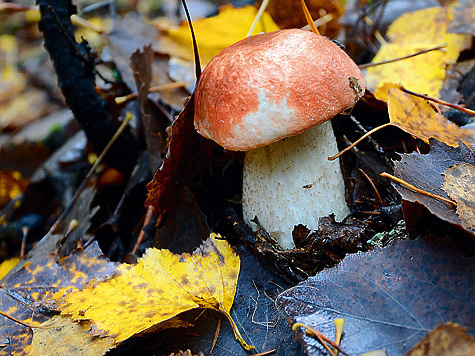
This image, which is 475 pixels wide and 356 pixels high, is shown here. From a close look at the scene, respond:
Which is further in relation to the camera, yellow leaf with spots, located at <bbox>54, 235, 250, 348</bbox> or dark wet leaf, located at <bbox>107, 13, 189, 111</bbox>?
dark wet leaf, located at <bbox>107, 13, 189, 111</bbox>

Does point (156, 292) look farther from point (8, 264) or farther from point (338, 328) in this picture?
point (8, 264)

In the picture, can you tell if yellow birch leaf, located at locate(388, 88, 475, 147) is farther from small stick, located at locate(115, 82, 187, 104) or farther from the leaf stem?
small stick, located at locate(115, 82, 187, 104)

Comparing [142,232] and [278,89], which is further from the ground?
[278,89]

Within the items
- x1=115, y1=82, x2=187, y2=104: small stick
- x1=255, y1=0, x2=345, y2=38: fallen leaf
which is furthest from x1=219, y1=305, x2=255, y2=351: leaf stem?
x1=255, y1=0, x2=345, y2=38: fallen leaf

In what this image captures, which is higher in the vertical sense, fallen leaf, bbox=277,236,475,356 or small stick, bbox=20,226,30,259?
fallen leaf, bbox=277,236,475,356

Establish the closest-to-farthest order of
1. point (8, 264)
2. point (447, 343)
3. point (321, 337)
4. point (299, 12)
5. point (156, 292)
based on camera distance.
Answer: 1. point (447, 343)
2. point (321, 337)
3. point (156, 292)
4. point (8, 264)
5. point (299, 12)

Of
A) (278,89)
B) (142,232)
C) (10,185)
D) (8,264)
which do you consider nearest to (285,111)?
(278,89)
